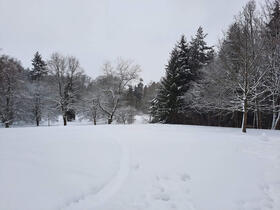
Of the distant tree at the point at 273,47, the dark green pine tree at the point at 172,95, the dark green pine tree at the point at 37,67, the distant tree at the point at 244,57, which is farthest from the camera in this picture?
the dark green pine tree at the point at 37,67

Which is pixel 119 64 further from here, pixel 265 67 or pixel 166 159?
pixel 166 159

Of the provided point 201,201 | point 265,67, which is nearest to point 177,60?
point 265,67

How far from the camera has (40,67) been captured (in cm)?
2422

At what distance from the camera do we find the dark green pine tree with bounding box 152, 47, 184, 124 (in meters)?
16.0

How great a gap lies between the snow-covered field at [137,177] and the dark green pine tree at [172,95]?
11.7 meters

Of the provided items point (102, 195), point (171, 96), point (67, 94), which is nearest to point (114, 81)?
point (67, 94)

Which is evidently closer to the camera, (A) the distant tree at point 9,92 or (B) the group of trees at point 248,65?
(B) the group of trees at point 248,65

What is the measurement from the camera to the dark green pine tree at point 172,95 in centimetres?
1600

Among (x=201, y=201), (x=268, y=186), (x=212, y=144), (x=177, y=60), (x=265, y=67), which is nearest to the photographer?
(x=201, y=201)

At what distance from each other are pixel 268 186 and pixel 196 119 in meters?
13.9

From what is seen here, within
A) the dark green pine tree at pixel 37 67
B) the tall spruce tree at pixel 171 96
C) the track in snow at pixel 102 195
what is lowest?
the track in snow at pixel 102 195

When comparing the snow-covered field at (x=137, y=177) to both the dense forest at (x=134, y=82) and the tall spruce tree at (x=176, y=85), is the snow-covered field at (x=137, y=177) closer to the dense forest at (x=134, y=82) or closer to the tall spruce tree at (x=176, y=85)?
the dense forest at (x=134, y=82)

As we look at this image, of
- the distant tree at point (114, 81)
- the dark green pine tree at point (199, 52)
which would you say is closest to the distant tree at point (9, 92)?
the distant tree at point (114, 81)

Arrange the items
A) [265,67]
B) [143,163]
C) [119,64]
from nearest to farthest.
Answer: [143,163]
[265,67]
[119,64]
